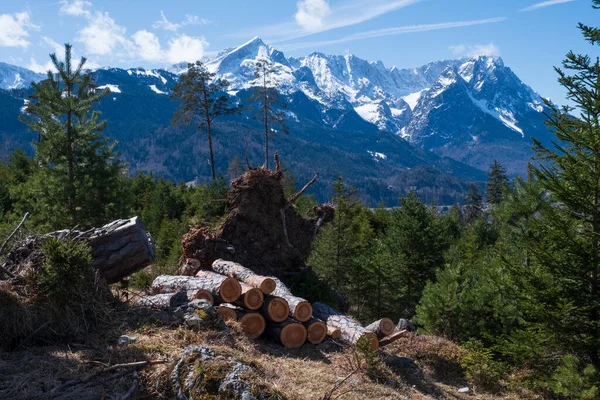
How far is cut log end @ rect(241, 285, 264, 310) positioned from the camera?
30.6ft

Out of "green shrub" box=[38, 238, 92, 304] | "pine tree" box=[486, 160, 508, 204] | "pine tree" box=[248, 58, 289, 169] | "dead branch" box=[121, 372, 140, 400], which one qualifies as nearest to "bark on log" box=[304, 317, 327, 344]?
"dead branch" box=[121, 372, 140, 400]

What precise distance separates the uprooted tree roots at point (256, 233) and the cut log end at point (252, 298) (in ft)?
12.6

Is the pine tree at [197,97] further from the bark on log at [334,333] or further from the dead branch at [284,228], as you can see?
the bark on log at [334,333]

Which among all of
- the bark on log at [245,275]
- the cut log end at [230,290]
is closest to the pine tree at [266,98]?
the bark on log at [245,275]

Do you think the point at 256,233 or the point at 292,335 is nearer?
the point at 292,335

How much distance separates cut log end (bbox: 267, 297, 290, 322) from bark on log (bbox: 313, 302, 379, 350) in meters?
1.25

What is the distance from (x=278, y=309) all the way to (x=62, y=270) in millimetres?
3857

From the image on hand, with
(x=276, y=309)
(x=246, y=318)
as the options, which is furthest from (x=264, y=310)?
(x=246, y=318)

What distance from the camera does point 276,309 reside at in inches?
367

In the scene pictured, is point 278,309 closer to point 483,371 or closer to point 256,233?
point 483,371

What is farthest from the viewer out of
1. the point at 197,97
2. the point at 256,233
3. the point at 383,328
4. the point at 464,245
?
the point at 197,97

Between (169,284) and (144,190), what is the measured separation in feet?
A: 83.6

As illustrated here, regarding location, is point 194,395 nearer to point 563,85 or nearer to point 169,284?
point 169,284

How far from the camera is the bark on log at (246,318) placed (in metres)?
9.06
